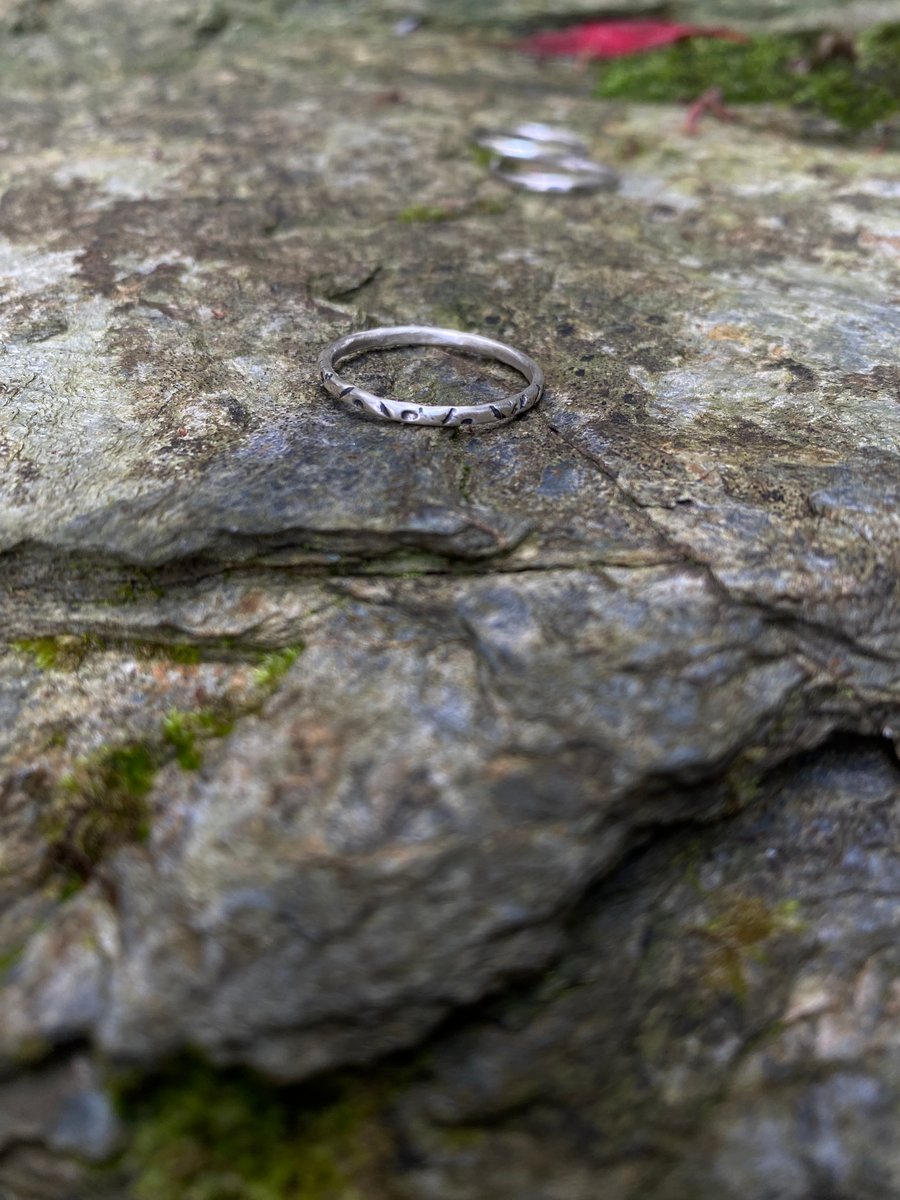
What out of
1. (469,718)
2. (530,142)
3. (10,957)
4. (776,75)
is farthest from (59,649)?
(776,75)

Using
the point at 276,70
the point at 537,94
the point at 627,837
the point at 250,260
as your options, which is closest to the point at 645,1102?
the point at 627,837

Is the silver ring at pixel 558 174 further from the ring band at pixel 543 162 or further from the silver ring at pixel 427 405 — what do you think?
the silver ring at pixel 427 405

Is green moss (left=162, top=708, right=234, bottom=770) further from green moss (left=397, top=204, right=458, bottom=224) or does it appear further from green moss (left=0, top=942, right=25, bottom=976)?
green moss (left=397, top=204, right=458, bottom=224)

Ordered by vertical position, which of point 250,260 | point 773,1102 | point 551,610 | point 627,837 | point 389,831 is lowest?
point 773,1102

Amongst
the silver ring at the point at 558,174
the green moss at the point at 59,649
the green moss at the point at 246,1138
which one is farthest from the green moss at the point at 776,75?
the green moss at the point at 246,1138

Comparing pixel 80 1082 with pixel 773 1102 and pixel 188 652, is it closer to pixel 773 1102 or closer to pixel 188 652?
pixel 188 652

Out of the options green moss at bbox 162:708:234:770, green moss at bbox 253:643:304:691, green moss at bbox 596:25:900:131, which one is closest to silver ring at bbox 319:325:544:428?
green moss at bbox 253:643:304:691
